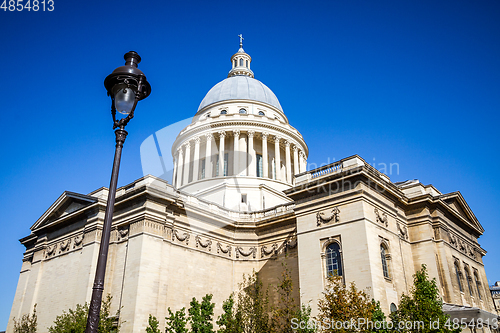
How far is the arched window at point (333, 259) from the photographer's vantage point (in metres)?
24.6

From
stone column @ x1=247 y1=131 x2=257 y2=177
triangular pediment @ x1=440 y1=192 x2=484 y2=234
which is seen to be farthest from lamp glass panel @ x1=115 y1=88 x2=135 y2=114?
stone column @ x1=247 y1=131 x2=257 y2=177

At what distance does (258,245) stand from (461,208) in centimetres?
1627

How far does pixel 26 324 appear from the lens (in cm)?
2892

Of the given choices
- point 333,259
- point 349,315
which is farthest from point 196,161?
point 349,315

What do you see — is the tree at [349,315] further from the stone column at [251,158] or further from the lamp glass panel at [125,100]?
the stone column at [251,158]

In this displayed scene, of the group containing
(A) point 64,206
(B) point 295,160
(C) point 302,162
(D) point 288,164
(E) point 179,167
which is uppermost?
(C) point 302,162

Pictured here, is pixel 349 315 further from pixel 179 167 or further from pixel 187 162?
pixel 179 167

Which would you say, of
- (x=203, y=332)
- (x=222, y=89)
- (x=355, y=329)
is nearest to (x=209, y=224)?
(x=203, y=332)

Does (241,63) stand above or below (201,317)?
above

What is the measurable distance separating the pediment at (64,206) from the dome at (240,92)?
74.1 ft

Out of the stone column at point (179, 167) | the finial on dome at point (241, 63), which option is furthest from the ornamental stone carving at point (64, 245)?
the finial on dome at point (241, 63)

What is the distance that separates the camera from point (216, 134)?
4409 centimetres

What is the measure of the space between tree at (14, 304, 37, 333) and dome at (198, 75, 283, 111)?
95.4ft

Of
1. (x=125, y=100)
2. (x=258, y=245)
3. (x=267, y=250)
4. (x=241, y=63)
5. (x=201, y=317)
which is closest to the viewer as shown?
(x=125, y=100)
